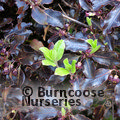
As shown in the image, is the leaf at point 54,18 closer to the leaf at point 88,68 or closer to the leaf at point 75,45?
the leaf at point 75,45

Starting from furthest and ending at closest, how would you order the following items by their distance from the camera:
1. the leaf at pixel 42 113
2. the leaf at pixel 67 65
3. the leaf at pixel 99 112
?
the leaf at pixel 99 112 → the leaf at pixel 42 113 → the leaf at pixel 67 65

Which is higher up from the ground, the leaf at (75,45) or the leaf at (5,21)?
the leaf at (5,21)

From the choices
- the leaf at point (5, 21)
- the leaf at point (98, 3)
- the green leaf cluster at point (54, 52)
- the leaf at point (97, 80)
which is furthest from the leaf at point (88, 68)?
the leaf at point (5, 21)

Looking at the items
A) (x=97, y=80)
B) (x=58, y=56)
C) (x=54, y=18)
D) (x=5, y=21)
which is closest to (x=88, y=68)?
(x=97, y=80)

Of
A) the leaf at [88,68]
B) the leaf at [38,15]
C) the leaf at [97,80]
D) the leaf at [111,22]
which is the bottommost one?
the leaf at [97,80]

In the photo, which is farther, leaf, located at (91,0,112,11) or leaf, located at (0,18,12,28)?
leaf, located at (0,18,12,28)

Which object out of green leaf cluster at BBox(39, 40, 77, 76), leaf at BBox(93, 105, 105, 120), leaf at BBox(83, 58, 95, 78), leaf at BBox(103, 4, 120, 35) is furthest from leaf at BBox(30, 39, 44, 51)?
leaf at BBox(93, 105, 105, 120)

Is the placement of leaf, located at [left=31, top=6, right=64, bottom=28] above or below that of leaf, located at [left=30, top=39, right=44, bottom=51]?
above

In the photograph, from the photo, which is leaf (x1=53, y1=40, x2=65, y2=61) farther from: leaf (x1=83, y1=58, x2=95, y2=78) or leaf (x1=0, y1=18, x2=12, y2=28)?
leaf (x1=0, y1=18, x2=12, y2=28)

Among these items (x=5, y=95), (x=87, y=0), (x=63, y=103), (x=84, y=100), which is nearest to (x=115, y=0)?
(x=87, y=0)
